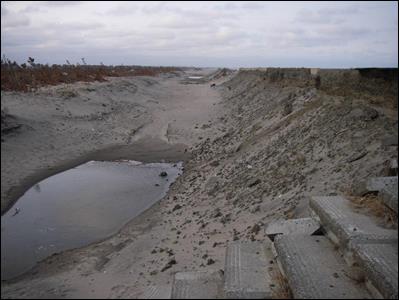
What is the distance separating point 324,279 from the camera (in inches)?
143

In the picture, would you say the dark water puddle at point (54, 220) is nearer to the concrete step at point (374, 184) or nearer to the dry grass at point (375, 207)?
the dry grass at point (375, 207)

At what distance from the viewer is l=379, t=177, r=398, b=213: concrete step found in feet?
13.7

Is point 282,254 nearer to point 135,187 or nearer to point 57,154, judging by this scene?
point 57,154

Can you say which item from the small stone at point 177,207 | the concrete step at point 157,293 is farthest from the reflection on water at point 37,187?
the small stone at point 177,207

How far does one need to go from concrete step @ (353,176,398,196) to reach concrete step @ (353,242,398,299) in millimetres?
1079

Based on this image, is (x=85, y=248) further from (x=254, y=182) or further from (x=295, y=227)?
(x=254, y=182)

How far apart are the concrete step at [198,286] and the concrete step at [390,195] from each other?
218cm

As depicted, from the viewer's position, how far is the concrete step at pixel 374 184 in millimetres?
4723

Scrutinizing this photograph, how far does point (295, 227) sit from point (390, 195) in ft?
4.18

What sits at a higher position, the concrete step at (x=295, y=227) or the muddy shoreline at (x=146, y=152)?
the concrete step at (x=295, y=227)

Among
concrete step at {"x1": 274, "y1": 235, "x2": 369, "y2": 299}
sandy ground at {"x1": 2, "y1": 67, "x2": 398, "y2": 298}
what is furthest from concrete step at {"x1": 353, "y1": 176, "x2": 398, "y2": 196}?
concrete step at {"x1": 274, "y1": 235, "x2": 369, "y2": 299}

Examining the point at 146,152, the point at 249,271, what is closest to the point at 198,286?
the point at 249,271

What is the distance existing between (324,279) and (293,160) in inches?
195

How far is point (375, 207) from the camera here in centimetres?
480
